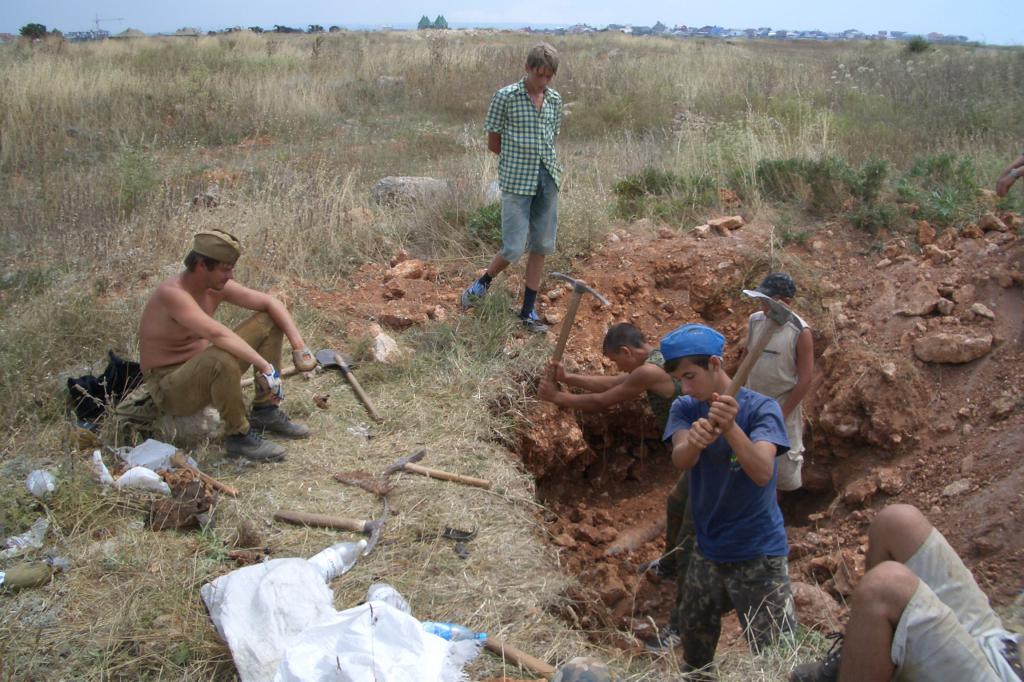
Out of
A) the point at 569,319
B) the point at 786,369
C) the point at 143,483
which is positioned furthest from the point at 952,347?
the point at 143,483

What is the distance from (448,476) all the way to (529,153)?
199 cm

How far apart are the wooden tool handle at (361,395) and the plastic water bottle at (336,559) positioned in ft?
3.67

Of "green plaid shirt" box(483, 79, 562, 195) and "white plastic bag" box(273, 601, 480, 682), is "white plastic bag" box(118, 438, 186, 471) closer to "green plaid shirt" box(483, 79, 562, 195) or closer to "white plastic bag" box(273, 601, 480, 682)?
"white plastic bag" box(273, 601, 480, 682)

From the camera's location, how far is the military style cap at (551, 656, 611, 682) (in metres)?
2.44

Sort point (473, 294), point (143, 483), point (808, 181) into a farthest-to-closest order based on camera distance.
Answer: point (808, 181) < point (473, 294) < point (143, 483)

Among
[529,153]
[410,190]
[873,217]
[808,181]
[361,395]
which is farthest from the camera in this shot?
[410,190]

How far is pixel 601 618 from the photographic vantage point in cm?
332

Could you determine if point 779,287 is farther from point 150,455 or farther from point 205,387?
point 150,455

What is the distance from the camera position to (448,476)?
12.3ft

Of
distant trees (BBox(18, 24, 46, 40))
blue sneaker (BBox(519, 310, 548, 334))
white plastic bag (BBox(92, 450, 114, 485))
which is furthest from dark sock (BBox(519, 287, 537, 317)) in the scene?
distant trees (BBox(18, 24, 46, 40))

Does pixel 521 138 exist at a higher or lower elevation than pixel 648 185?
higher

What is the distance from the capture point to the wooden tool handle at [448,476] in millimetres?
3762

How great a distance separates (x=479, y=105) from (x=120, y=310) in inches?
339

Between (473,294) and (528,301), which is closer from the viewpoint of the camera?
(528,301)
